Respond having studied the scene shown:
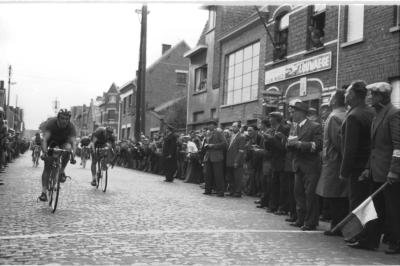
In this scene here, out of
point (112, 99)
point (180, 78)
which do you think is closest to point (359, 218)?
point (180, 78)

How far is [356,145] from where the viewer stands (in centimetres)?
650

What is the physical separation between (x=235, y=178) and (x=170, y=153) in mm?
4799

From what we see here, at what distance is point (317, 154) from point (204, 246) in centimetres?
262

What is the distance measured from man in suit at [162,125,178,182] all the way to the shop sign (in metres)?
4.32

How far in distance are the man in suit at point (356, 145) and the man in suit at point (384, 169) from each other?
0.56ft

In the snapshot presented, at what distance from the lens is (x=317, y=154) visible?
7.78 metres

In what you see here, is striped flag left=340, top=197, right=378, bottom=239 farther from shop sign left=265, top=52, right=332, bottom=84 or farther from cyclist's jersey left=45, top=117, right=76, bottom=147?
shop sign left=265, top=52, right=332, bottom=84

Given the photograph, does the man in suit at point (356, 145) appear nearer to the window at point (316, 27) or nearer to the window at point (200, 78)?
the window at point (316, 27)

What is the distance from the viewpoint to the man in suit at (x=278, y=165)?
9.35 metres

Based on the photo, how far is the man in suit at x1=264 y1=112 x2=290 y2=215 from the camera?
9352 mm

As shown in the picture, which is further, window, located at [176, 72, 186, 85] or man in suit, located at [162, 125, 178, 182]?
window, located at [176, 72, 186, 85]

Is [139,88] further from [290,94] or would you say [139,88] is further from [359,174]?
[359,174]

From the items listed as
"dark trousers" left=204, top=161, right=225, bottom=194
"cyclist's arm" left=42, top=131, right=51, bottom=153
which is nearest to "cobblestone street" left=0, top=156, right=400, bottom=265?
"cyclist's arm" left=42, top=131, right=51, bottom=153

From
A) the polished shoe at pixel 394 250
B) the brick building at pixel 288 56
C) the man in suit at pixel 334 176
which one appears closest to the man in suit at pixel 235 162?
the brick building at pixel 288 56
